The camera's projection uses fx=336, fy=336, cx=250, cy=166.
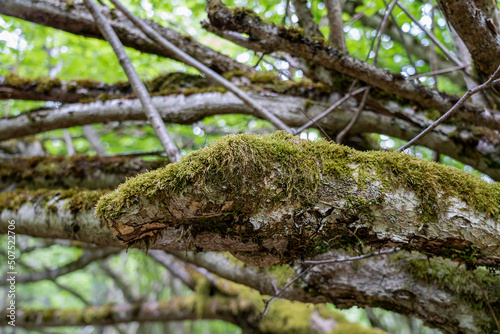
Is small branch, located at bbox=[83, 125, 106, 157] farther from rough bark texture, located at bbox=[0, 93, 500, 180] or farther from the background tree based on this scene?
rough bark texture, located at bbox=[0, 93, 500, 180]

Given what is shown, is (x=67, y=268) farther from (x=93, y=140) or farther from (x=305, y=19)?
(x=305, y=19)

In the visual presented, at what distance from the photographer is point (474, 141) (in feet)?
10.6

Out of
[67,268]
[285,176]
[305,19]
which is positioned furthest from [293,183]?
[67,268]

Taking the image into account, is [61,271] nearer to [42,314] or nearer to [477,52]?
[42,314]

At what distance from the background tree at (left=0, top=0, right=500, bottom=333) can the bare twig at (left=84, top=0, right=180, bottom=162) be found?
0.06 ft

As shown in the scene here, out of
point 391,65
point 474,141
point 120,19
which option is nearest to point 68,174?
point 120,19

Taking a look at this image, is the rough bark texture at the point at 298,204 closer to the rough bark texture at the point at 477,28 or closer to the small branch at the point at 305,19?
the rough bark texture at the point at 477,28

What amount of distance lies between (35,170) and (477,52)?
14.2 ft

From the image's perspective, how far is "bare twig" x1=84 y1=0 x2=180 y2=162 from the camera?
2250 millimetres

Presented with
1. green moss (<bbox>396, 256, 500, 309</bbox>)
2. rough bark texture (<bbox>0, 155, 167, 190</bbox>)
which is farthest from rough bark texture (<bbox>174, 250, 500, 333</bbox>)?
rough bark texture (<bbox>0, 155, 167, 190</bbox>)

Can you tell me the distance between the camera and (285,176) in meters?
1.42

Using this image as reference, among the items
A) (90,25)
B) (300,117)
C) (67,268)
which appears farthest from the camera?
(67,268)

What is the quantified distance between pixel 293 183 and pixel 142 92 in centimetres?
161

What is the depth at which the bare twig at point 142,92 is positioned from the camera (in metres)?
2.25
